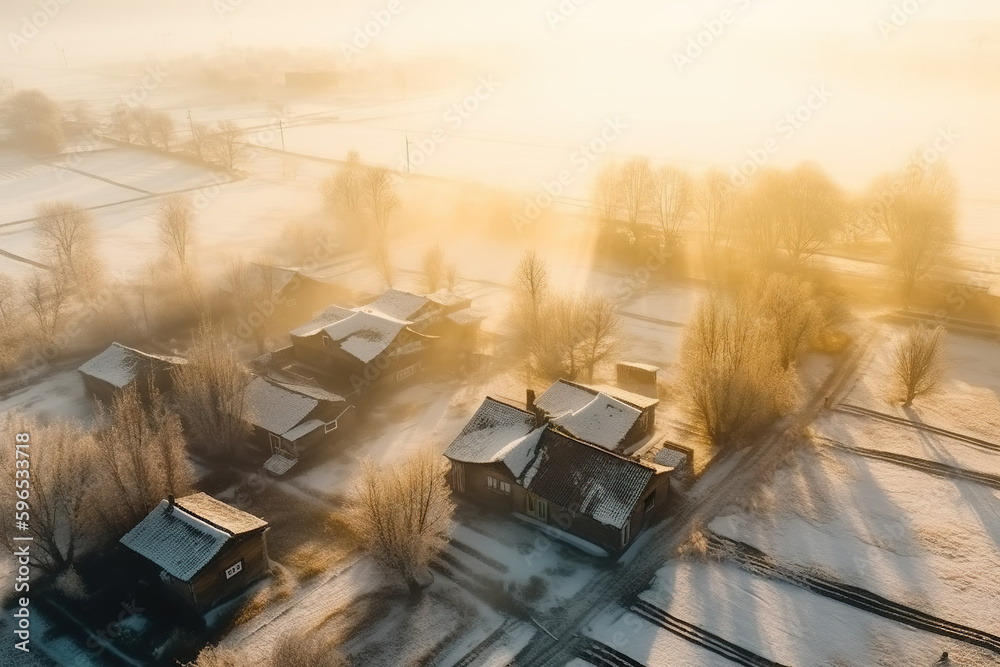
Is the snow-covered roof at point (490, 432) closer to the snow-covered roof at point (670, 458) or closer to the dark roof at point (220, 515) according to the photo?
the snow-covered roof at point (670, 458)

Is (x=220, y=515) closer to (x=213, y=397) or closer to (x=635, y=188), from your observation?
(x=213, y=397)

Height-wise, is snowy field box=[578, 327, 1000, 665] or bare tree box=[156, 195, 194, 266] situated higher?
bare tree box=[156, 195, 194, 266]

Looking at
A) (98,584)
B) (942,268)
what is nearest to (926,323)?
(942,268)

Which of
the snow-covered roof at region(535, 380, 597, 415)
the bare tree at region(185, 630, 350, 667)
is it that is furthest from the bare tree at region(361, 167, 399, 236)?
the bare tree at region(185, 630, 350, 667)

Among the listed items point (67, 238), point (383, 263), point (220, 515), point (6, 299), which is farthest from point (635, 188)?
point (6, 299)

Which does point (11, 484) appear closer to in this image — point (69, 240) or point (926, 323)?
point (69, 240)

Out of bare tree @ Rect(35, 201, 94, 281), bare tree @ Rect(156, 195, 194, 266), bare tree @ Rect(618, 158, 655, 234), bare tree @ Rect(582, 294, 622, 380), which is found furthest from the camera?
bare tree @ Rect(618, 158, 655, 234)

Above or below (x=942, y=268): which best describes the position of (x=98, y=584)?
below

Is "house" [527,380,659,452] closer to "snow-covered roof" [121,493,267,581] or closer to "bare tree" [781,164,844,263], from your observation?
"snow-covered roof" [121,493,267,581]
